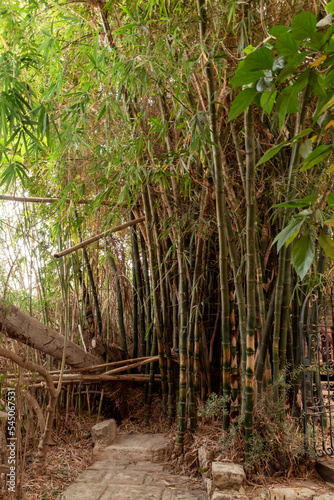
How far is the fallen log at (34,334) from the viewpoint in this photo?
2762 millimetres

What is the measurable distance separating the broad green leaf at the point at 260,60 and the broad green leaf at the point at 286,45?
0.01m

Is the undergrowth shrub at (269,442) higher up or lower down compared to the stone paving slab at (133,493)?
higher up

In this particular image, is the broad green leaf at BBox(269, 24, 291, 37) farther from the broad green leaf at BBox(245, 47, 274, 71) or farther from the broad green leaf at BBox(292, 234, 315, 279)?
the broad green leaf at BBox(292, 234, 315, 279)

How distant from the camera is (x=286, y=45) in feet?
1.57

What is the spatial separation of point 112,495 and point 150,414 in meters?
1.14

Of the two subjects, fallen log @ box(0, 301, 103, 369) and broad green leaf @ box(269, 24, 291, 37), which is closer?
broad green leaf @ box(269, 24, 291, 37)

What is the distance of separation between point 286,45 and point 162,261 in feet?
9.33

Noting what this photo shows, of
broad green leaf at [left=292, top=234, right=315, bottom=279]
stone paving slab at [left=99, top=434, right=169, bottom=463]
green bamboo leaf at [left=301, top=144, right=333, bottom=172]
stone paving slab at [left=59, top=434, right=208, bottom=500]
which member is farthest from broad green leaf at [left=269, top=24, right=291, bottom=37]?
stone paving slab at [left=99, top=434, right=169, bottom=463]

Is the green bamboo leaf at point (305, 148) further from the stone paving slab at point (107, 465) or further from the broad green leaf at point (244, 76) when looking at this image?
the stone paving slab at point (107, 465)

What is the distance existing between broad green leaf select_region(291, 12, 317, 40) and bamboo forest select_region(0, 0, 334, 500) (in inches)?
58.2

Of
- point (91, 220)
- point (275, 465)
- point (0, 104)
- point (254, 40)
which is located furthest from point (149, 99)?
point (275, 465)

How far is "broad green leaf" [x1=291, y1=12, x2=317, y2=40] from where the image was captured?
0.45m

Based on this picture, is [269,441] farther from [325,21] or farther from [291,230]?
[325,21]

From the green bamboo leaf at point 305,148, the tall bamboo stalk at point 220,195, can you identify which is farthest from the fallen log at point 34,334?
the green bamboo leaf at point 305,148
